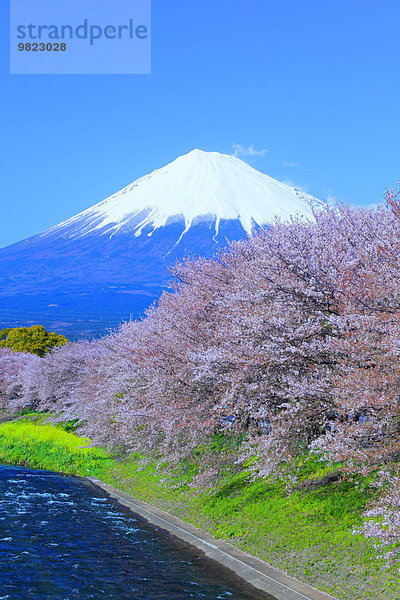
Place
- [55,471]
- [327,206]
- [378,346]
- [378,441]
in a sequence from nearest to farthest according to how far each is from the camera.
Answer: [378,346]
[378,441]
[327,206]
[55,471]

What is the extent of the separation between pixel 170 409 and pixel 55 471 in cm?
1959

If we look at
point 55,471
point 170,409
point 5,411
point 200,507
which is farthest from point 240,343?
point 5,411

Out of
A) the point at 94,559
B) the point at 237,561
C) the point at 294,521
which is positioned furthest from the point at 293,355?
the point at 94,559

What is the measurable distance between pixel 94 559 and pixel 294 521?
277 inches

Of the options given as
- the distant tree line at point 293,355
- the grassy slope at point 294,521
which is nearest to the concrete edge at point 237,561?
the grassy slope at point 294,521

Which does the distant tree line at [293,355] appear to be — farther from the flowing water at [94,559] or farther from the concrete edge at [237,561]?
the flowing water at [94,559]

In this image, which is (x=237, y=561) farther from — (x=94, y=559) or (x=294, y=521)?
(x=94, y=559)

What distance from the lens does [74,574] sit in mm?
17500

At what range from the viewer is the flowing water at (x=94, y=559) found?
52.9 feet

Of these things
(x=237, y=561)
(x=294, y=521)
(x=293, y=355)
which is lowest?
(x=237, y=561)

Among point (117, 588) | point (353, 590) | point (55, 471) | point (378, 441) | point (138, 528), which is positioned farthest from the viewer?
point (55, 471)

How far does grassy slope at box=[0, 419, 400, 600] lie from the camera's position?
50.8ft

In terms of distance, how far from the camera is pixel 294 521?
19594 millimetres

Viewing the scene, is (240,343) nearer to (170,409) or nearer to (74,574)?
(170,409)
